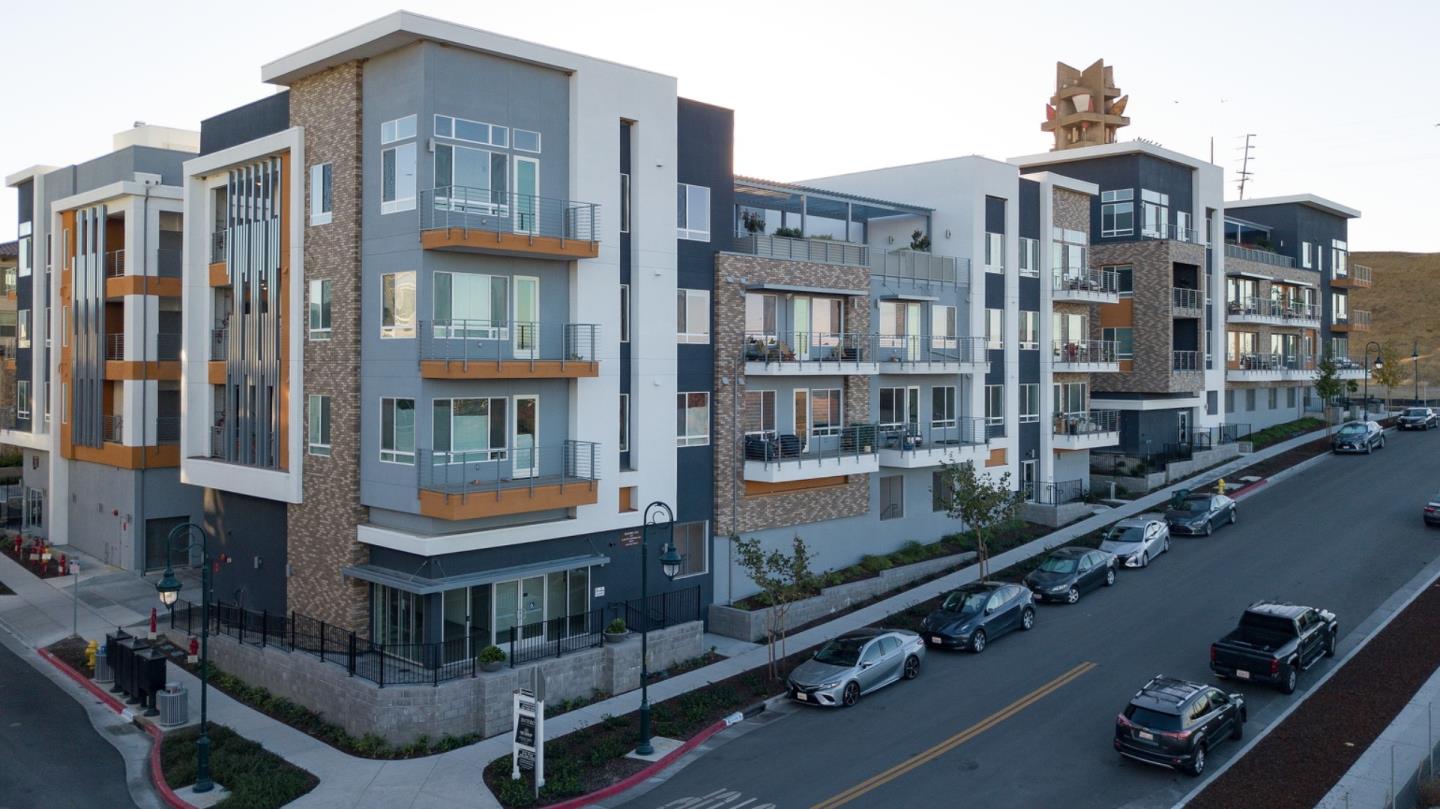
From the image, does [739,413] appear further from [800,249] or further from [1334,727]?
[1334,727]

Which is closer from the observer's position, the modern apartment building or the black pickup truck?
the black pickup truck

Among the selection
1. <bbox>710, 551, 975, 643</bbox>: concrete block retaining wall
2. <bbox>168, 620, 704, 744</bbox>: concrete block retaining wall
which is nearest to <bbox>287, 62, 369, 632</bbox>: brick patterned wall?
<bbox>168, 620, 704, 744</bbox>: concrete block retaining wall

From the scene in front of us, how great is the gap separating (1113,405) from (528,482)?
35.7 metres

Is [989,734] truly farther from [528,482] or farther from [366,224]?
[366,224]

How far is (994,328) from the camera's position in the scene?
136 ft

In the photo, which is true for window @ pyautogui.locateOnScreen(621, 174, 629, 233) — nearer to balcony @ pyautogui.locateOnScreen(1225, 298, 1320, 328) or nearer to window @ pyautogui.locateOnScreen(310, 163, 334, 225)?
window @ pyautogui.locateOnScreen(310, 163, 334, 225)

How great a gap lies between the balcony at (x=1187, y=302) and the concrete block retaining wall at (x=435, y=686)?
1382 inches

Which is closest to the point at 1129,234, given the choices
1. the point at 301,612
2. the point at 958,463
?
the point at 958,463

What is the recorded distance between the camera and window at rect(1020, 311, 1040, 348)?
141 feet

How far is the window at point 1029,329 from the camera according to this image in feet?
141

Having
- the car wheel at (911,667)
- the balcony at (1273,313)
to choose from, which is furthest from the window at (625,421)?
the balcony at (1273,313)

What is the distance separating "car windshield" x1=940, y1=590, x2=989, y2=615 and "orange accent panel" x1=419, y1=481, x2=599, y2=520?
10.1 m

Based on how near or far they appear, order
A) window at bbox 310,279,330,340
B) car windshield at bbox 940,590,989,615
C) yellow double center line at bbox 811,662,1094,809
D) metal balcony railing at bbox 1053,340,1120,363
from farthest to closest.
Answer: metal balcony railing at bbox 1053,340,1120,363
car windshield at bbox 940,590,989,615
window at bbox 310,279,330,340
yellow double center line at bbox 811,662,1094,809

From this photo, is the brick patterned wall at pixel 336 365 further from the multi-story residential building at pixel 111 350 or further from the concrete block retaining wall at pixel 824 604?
the multi-story residential building at pixel 111 350
